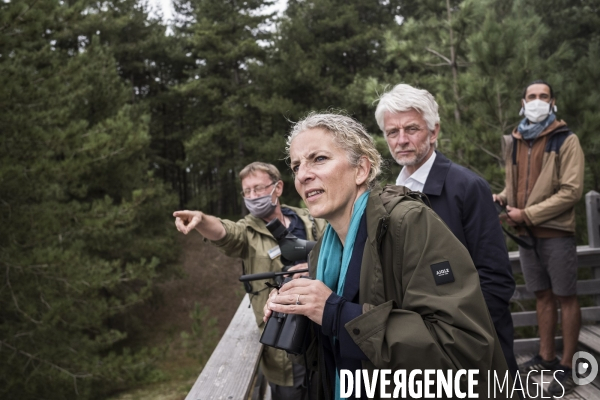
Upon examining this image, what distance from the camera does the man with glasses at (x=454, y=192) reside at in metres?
2.18

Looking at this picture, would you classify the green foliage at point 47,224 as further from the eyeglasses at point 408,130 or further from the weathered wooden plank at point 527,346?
the weathered wooden plank at point 527,346

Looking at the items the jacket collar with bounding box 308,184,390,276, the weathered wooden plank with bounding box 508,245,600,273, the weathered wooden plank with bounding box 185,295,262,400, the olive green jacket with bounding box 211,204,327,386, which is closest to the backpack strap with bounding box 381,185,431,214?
the jacket collar with bounding box 308,184,390,276

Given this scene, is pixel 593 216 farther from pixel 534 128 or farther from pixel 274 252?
pixel 274 252

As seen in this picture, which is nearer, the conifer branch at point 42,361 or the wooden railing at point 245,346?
the wooden railing at point 245,346

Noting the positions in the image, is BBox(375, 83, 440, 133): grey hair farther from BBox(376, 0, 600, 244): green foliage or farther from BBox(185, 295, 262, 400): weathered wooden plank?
BBox(376, 0, 600, 244): green foliage

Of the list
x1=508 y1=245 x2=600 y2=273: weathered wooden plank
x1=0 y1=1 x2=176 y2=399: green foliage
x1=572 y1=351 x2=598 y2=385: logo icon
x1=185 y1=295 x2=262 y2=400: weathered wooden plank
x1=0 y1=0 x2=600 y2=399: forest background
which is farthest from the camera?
x1=0 y1=1 x2=176 y2=399: green foliage

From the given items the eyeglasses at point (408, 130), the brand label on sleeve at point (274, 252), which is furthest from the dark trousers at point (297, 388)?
the eyeglasses at point (408, 130)

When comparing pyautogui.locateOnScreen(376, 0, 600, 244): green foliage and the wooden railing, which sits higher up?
pyautogui.locateOnScreen(376, 0, 600, 244): green foliage

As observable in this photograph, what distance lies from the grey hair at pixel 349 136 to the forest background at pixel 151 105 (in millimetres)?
298

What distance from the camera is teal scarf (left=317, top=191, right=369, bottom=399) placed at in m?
1.58

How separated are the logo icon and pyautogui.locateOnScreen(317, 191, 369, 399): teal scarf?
261 centimetres

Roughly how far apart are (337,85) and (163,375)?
1260 cm

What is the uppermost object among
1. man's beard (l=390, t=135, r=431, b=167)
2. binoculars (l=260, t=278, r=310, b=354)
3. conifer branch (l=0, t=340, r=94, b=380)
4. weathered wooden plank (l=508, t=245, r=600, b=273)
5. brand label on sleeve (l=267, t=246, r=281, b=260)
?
man's beard (l=390, t=135, r=431, b=167)

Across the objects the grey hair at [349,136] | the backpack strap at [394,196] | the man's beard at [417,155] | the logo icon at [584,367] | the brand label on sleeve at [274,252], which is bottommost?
the logo icon at [584,367]
